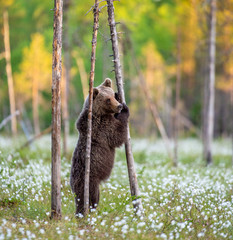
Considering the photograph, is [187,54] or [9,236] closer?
[9,236]

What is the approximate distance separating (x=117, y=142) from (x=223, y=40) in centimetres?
1857

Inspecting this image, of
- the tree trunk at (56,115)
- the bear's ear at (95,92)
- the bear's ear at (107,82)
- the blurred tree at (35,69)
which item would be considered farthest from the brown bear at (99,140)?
the blurred tree at (35,69)

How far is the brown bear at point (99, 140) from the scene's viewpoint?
6688 mm

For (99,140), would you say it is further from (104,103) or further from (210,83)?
(210,83)

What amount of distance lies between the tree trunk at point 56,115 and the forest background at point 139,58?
948 centimetres

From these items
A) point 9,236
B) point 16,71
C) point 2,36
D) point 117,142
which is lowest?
point 9,236

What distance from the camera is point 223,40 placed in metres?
23.1

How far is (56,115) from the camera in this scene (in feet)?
19.1

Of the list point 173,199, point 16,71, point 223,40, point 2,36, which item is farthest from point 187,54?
point 173,199

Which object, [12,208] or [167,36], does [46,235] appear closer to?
[12,208]

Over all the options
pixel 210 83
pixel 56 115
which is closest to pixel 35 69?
pixel 210 83

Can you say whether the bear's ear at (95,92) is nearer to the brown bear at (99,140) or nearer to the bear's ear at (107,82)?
the brown bear at (99,140)

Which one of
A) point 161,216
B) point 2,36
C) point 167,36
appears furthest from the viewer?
point 167,36

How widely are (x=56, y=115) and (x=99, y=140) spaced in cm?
123
